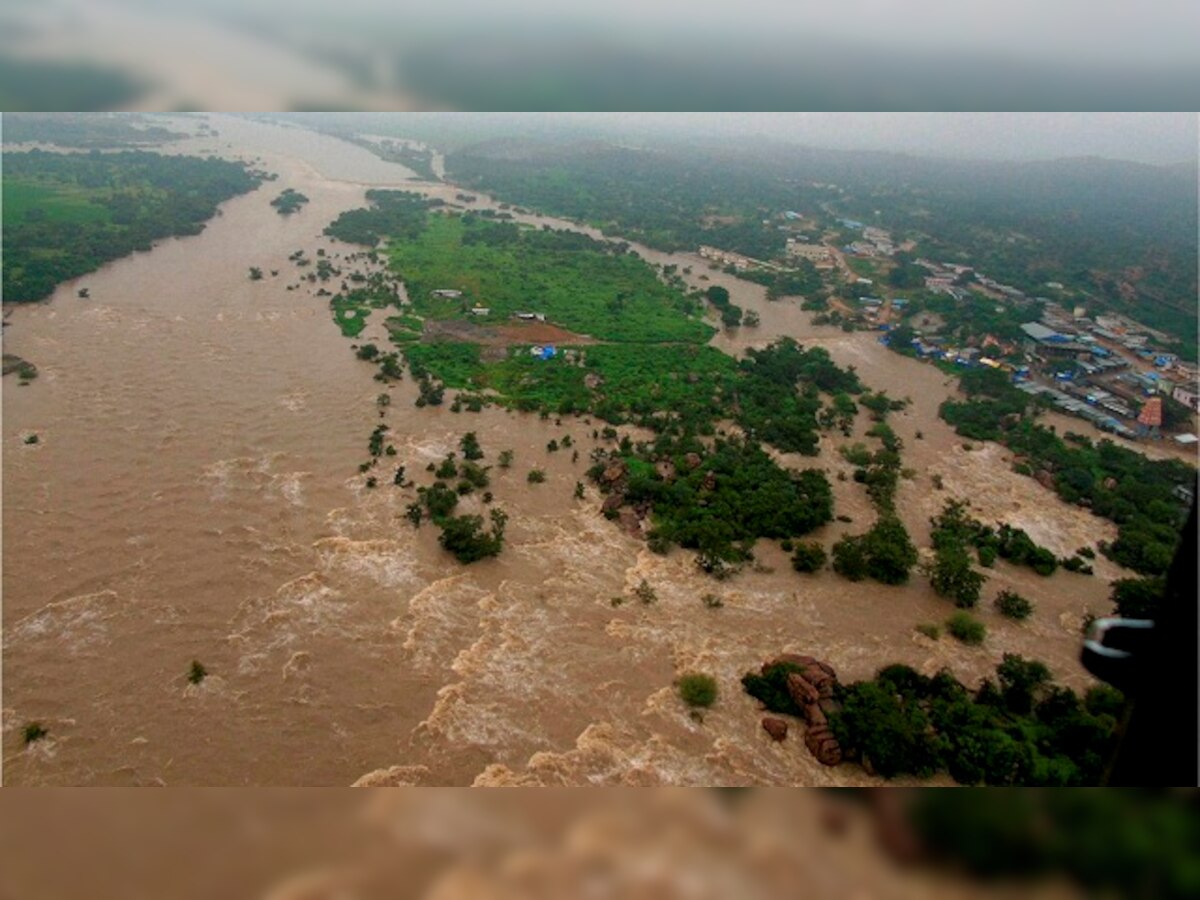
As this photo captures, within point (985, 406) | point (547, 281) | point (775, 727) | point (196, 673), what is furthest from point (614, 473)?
point (547, 281)

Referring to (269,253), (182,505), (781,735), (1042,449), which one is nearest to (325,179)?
(269,253)

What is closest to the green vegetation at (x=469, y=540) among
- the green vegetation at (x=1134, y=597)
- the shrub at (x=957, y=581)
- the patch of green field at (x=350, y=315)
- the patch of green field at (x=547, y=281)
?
the shrub at (x=957, y=581)

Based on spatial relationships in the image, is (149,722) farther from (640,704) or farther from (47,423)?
(47,423)

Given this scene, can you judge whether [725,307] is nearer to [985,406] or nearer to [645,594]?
[985,406]

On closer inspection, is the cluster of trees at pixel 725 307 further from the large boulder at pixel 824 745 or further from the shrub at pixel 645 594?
the large boulder at pixel 824 745

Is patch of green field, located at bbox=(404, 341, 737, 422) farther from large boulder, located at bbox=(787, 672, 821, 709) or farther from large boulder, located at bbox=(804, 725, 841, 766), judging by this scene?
large boulder, located at bbox=(804, 725, 841, 766)

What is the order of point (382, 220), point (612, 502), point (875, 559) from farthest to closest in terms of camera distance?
point (382, 220), point (612, 502), point (875, 559)
